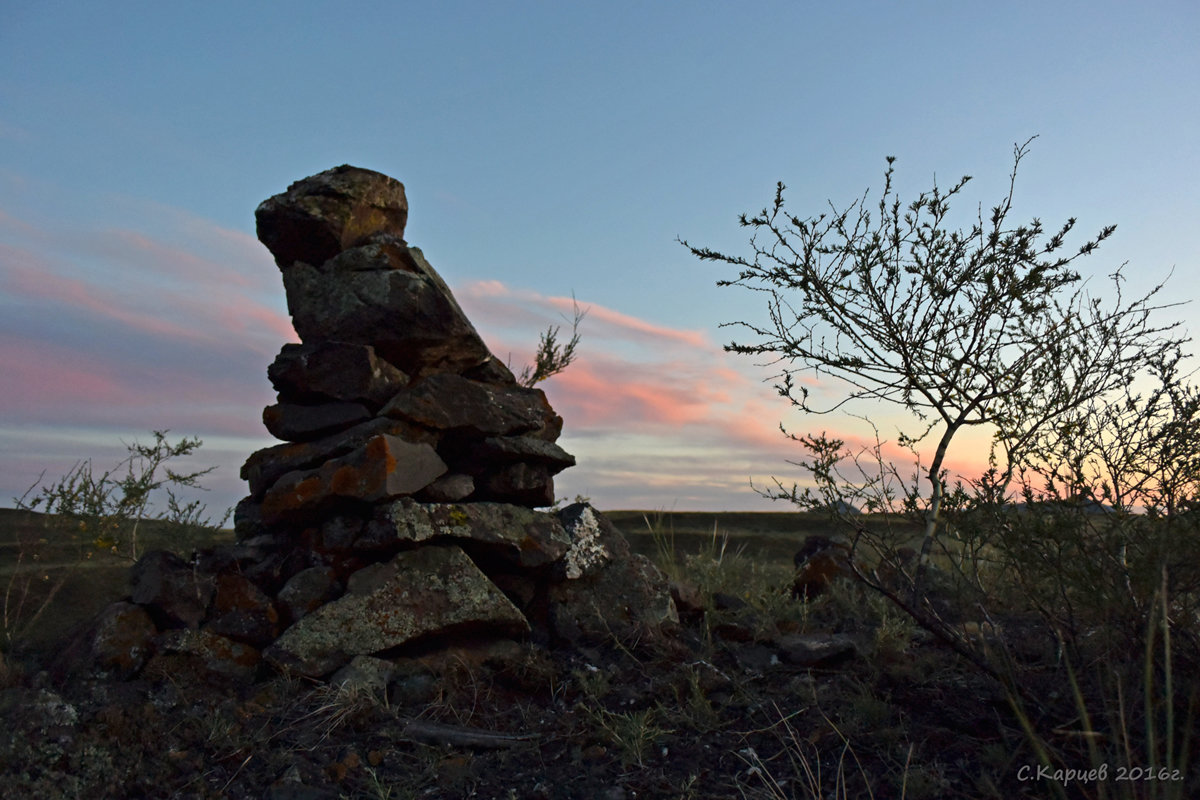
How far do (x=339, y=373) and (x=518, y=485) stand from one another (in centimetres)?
190

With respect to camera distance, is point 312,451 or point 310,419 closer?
point 312,451

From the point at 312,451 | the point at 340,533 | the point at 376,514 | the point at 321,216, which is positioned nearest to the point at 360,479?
the point at 376,514

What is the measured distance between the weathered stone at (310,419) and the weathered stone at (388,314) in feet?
2.13

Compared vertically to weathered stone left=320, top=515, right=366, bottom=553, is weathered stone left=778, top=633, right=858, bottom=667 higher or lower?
lower

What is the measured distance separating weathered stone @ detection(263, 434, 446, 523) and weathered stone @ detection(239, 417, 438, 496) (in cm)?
18

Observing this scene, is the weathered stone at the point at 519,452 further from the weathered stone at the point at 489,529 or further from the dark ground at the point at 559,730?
the dark ground at the point at 559,730

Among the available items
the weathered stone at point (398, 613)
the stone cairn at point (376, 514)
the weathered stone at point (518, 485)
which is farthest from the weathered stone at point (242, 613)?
the weathered stone at point (518, 485)

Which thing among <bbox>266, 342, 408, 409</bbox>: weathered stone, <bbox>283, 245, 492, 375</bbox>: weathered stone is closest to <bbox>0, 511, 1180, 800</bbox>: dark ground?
<bbox>266, 342, 408, 409</bbox>: weathered stone

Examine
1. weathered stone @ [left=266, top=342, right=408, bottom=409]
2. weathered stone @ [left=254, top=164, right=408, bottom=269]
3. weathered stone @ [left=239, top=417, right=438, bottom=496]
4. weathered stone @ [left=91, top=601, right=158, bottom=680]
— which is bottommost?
weathered stone @ [left=91, top=601, right=158, bottom=680]

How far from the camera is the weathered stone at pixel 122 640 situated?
6.48 meters

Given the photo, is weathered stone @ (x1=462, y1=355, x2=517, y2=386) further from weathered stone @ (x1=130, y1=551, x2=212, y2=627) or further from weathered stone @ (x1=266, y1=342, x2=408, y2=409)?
weathered stone @ (x1=130, y1=551, x2=212, y2=627)

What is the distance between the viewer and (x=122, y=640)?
6.57 m

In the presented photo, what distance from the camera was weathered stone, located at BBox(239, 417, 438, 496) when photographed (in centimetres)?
752

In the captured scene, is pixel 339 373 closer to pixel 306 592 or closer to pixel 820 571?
pixel 306 592
